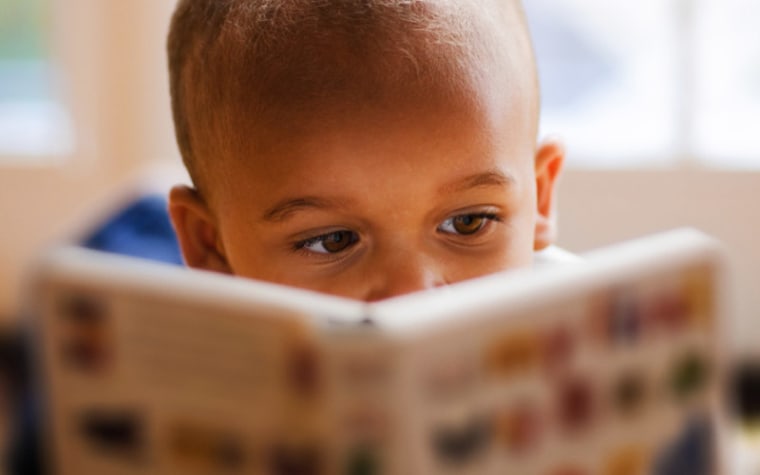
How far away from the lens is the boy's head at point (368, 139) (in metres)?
0.86

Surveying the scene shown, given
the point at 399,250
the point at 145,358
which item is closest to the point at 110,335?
the point at 145,358

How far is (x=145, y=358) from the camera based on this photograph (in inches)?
19.6

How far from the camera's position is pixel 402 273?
844 mm

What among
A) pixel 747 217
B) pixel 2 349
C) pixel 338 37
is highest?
pixel 747 217

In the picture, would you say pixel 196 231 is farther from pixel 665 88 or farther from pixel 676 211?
pixel 665 88

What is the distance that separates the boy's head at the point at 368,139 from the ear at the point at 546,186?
0.08m

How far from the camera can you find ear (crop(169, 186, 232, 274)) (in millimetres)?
1040

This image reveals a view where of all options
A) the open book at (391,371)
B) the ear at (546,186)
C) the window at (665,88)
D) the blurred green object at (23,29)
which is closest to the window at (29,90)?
the blurred green object at (23,29)

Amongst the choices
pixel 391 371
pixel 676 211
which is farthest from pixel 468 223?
pixel 676 211

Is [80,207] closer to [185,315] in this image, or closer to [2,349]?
[2,349]

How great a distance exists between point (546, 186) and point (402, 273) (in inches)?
11.8

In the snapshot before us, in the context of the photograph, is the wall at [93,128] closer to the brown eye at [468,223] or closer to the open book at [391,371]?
the brown eye at [468,223]

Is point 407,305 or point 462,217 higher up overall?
point 462,217

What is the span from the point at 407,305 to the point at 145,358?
0.12m
